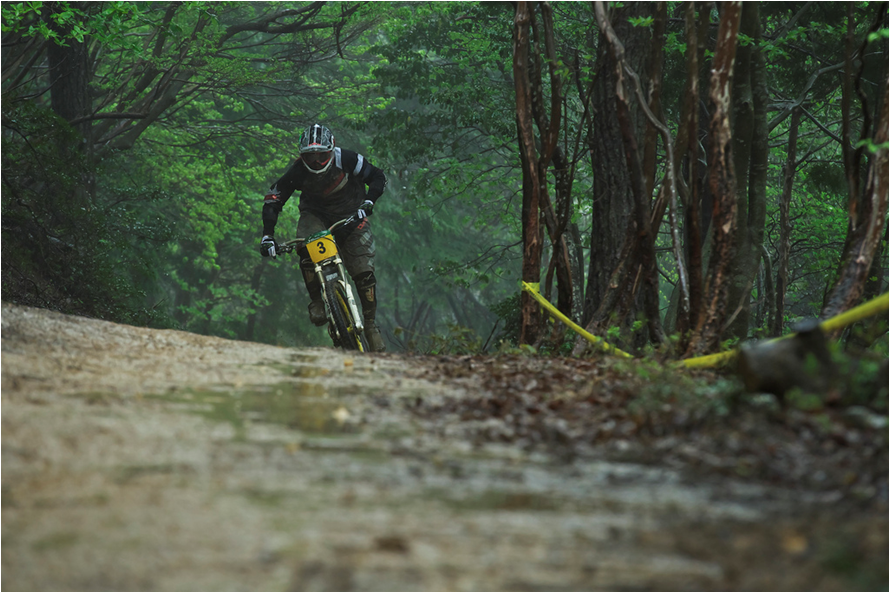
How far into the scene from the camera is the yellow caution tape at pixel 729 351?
431 cm

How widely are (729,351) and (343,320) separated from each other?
4.51 m

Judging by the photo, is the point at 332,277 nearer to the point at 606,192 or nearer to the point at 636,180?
the point at 606,192

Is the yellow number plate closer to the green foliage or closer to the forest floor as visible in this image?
the green foliage

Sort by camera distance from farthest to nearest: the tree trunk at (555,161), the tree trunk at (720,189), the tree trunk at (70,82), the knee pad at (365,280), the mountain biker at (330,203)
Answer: the tree trunk at (70,82), the knee pad at (365,280), the mountain biker at (330,203), the tree trunk at (555,161), the tree trunk at (720,189)

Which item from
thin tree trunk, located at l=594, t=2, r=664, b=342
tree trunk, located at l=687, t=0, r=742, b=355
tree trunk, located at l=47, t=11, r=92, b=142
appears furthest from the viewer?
tree trunk, located at l=47, t=11, r=92, b=142

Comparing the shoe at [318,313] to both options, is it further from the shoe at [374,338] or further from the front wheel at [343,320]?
the shoe at [374,338]

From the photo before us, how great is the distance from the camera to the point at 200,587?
221cm

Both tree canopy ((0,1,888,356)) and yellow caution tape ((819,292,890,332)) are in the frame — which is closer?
yellow caution tape ((819,292,890,332))

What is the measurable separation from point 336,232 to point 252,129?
13760 mm

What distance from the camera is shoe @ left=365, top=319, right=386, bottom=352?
9516 millimetres

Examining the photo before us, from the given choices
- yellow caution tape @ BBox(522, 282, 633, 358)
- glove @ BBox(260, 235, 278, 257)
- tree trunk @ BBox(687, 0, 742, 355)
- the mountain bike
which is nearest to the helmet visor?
the mountain bike

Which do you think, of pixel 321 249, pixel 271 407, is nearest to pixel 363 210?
pixel 321 249

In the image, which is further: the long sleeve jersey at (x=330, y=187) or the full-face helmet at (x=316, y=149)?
the long sleeve jersey at (x=330, y=187)

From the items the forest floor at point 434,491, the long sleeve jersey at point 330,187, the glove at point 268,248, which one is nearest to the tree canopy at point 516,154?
the long sleeve jersey at point 330,187
